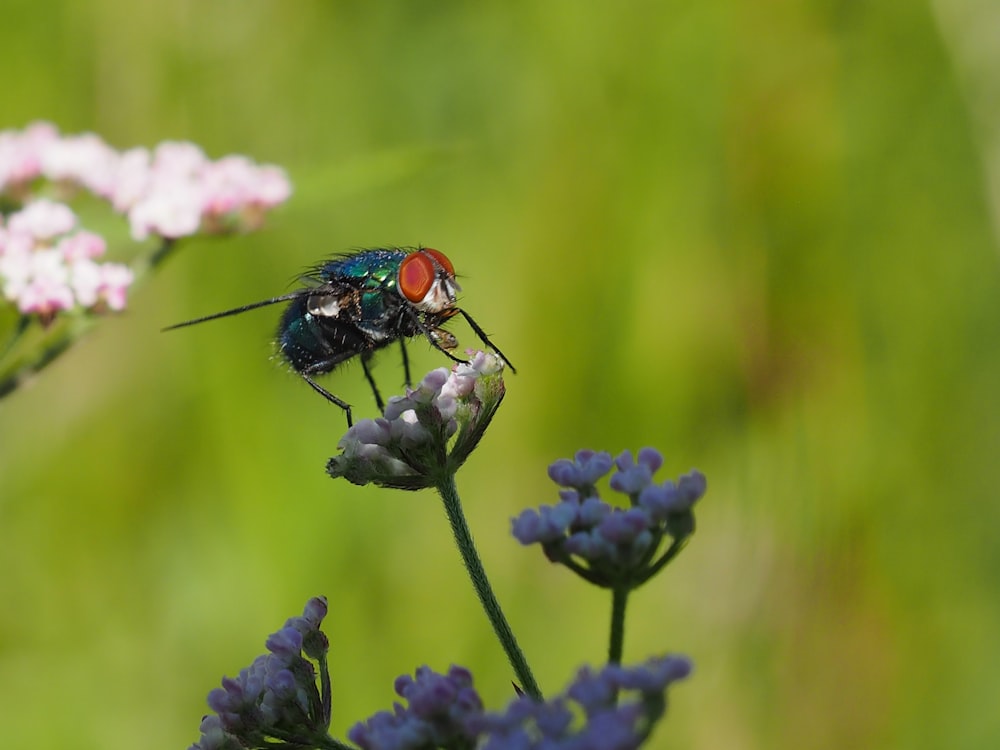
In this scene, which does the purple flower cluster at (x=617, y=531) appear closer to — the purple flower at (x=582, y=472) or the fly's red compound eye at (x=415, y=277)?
the purple flower at (x=582, y=472)

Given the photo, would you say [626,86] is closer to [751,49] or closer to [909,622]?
[751,49]

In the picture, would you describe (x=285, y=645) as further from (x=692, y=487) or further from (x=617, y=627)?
(x=692, y=487)

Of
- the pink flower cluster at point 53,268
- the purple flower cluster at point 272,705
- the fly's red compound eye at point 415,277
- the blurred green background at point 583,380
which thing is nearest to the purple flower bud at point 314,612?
the purple flower cluster at point 272,705

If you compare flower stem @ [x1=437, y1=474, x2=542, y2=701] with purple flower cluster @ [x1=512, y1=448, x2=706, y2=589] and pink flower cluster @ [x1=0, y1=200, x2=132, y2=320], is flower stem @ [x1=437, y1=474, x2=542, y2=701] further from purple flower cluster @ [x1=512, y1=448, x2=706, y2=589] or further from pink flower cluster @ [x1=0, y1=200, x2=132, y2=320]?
pink flower cluster @ [x1=0, y1=200, x2=132, y2=320]

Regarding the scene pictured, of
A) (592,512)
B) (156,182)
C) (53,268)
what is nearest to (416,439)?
(592,512)

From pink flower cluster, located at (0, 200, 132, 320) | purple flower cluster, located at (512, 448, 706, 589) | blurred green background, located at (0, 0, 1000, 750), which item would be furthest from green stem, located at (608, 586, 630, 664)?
blurred green background, located at (0, 0, 1000, 750)

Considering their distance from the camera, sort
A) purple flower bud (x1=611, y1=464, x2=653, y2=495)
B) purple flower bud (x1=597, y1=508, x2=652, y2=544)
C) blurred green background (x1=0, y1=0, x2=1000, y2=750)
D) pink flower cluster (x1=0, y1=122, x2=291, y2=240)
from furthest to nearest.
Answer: blurred green background (x1=0, y1=0, x2=1000, y2=750)
pink flower cluster (x1=0, y1=122, x2=291, y2=240)
purple flower bud (x1=611, y1=464, x2=653, y2=495)
purple flower bud (x1=597, y1=508, x2=652, y2=544)
